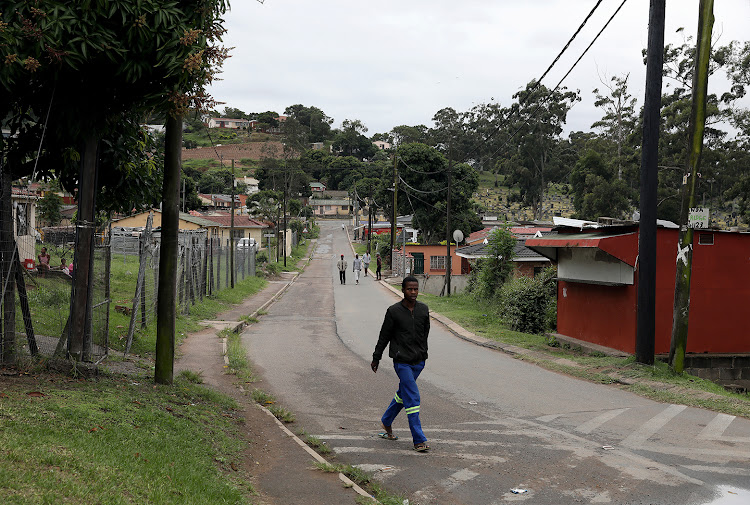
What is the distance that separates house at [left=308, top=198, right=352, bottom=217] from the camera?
136 meters

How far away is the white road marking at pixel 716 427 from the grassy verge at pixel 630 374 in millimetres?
313

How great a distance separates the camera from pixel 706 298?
13047 mm

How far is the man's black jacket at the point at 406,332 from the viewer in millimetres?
7293

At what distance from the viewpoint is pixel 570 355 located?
1409cm

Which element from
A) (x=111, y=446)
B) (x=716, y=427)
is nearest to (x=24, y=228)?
(x=111, y=446)

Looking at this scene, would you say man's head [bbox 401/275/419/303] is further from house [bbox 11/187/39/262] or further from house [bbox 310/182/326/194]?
house [bbox 310/182/326/194]

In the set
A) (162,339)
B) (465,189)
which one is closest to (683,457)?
(162,339)

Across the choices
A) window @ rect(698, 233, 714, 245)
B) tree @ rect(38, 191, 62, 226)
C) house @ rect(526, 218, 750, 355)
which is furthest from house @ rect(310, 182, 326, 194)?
window @ rect(698, 233, 714, 245)

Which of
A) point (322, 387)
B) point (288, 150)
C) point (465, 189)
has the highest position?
point (288, 150)

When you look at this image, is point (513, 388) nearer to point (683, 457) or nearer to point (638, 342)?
point (638, 342)

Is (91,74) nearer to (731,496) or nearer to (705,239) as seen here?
(731,496)

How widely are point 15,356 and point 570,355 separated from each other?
33.8 ft

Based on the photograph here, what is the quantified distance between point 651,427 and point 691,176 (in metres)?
4.86

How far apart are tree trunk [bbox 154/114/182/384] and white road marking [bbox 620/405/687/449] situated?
5.70 metres
